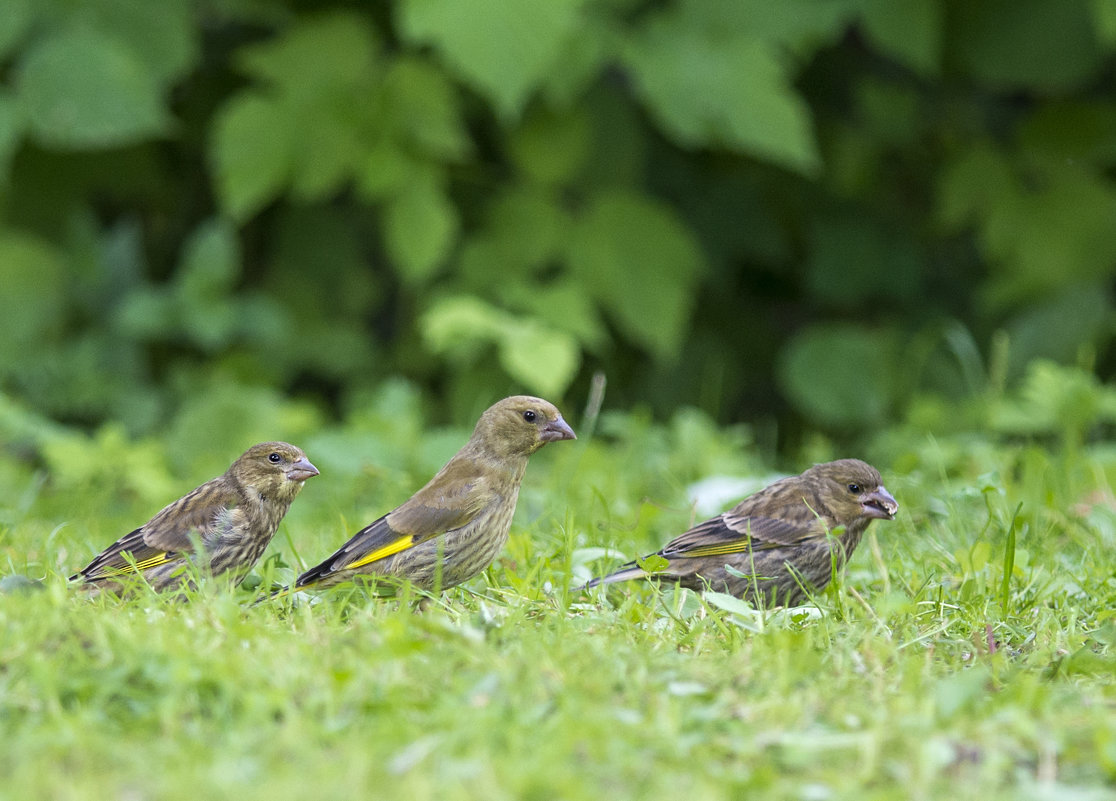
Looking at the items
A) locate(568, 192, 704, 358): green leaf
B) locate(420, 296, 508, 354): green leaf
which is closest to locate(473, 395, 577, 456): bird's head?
locate(420, 296, 508, 354): green leaf

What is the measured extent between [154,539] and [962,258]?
6778 millimetres

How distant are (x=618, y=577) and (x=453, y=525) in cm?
57

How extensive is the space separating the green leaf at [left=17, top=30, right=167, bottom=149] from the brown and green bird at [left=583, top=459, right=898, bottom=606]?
430 centimetres

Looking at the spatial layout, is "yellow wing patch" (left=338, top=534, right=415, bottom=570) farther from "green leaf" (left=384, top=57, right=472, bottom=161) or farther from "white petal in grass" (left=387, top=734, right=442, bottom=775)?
"green leaf" (left=384, top=57, right=472, bottom=161)

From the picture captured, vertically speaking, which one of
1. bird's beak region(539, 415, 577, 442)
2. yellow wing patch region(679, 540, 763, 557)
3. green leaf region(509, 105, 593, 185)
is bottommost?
yellow wing patch region(679, 540, 763, 557)

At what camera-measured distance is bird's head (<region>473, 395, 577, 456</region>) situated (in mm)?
4758

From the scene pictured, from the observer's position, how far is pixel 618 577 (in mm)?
4297

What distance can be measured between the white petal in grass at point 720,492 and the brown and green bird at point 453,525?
1342 millimetres

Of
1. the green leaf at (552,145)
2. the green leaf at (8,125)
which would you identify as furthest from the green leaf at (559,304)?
the green leaf at (8,125)

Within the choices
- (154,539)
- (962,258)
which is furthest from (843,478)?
(962,258)

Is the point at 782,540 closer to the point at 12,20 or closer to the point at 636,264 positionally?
the point at 636,264

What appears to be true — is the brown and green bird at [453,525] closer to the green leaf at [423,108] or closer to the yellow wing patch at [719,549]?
the yellow wing patch at [719,549]

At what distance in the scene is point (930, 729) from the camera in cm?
301

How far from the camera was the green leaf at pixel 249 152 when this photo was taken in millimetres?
7637
